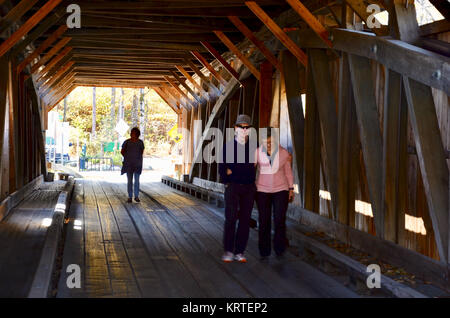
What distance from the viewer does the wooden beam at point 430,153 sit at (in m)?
5.36

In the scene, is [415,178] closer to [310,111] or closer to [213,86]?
[310,111]

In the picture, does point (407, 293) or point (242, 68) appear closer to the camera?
point (407, 293)

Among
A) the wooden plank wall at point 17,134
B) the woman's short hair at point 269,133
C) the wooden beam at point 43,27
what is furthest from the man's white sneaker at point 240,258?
the wooden beam at point 43,27

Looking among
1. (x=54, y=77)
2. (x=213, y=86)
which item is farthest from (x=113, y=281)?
(x=54, y=77)

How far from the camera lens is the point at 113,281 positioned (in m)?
5.74

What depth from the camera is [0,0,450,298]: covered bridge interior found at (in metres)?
5.64

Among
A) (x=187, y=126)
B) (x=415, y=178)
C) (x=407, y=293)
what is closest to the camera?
(x=407, y=293)

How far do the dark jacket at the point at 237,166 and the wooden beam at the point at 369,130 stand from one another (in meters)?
1.26

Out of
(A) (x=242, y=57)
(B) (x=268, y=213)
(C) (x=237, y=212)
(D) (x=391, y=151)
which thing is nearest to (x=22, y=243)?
(C) (x=237, y=212)

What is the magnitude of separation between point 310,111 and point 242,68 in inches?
184

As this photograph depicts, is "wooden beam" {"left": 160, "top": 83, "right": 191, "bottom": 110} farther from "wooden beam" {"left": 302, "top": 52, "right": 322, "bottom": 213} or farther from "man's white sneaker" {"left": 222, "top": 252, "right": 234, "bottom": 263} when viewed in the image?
"man's white sneaker" {"left": 222, "top": 252, "right": 234, "bottom": 263}

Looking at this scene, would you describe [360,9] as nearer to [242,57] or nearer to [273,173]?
[273,173]

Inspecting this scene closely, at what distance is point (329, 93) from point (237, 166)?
2.35 meters

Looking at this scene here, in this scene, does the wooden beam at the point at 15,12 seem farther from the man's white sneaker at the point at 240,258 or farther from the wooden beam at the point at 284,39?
the man's white sneaker at the point at 240,258
